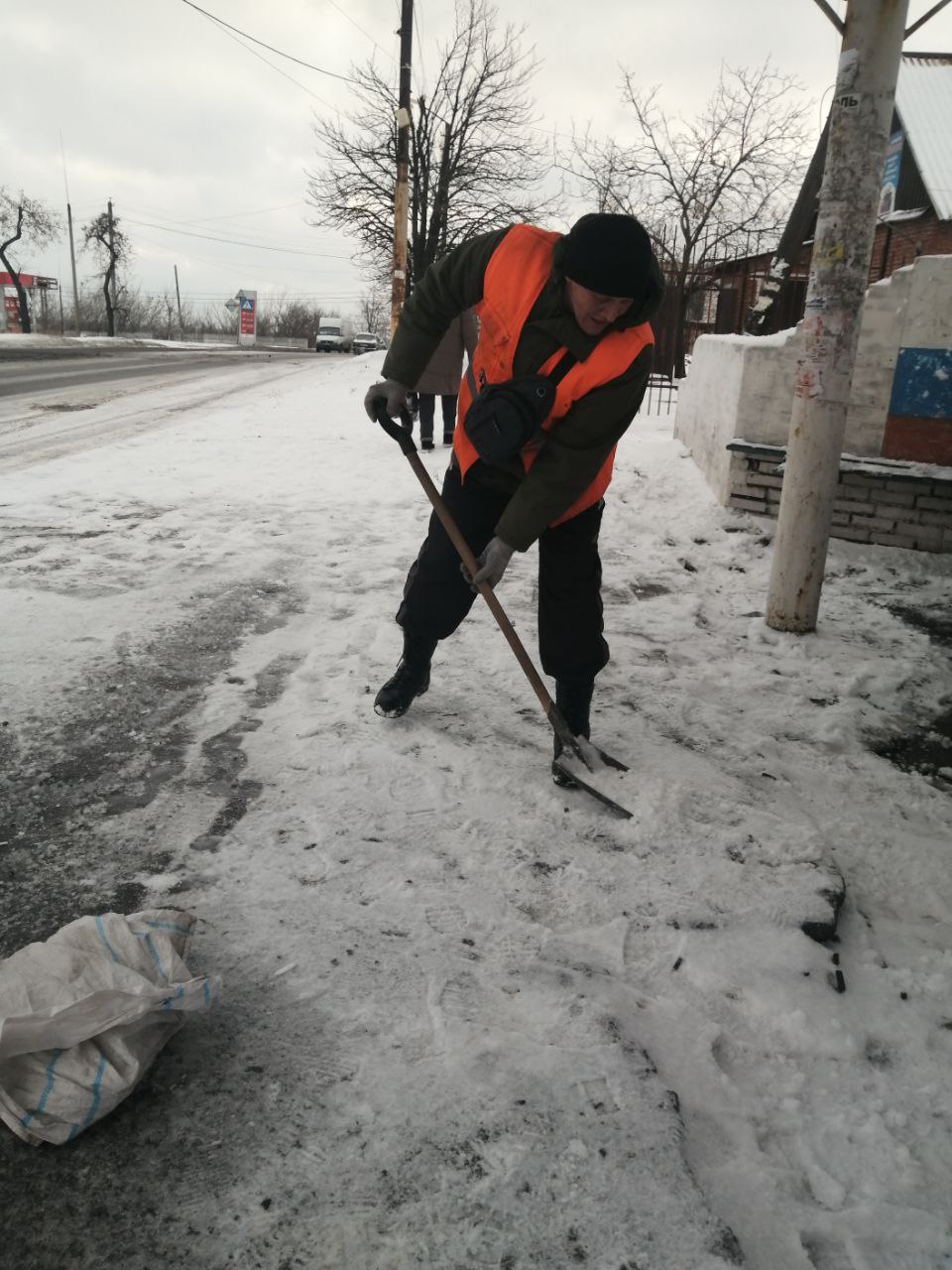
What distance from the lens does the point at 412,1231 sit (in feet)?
4.23

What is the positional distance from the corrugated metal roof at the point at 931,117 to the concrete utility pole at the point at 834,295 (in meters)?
16.9

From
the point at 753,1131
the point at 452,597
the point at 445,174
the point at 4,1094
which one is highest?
the point at 445,174

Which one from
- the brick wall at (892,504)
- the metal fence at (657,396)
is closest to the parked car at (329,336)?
the metal fence at (657,396)

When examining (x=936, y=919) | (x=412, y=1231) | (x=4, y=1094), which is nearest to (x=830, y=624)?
(x=936, y=919)

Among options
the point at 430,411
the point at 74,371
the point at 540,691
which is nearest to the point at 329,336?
the point at 74,371

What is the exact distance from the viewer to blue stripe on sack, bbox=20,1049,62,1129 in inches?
53.4

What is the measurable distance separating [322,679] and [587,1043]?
1811mm

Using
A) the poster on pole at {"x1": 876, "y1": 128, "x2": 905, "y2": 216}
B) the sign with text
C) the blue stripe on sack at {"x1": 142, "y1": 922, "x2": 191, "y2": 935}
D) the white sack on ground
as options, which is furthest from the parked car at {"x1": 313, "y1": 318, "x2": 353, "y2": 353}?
the white sack on ground

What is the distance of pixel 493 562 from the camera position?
2.46 m

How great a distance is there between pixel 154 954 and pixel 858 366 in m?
5.01

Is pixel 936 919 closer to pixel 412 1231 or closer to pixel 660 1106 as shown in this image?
pixel 660 1106

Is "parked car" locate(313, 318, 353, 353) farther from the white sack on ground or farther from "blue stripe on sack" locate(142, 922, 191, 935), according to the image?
the white sack on ground

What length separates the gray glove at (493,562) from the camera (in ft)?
8.02

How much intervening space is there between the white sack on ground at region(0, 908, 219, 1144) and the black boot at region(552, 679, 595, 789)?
4.73 ft
